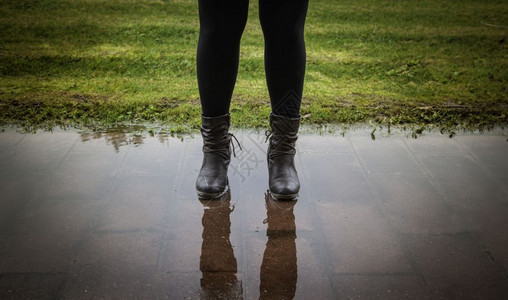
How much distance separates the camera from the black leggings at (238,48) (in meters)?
1.84

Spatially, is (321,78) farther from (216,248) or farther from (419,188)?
(216,248)

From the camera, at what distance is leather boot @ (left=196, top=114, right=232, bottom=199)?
204 centimetres

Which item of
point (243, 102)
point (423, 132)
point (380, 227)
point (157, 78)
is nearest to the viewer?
point (380, 227)

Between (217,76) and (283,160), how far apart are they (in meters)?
0.50

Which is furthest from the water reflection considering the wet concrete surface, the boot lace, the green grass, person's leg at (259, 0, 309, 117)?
person's leg at (259, 0, 309, 117)

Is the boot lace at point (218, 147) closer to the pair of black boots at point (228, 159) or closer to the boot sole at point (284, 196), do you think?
the pair of black boots at point (228, 159)

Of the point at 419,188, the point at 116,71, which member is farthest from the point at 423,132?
the point at 116,71

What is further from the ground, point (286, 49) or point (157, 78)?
point (286, 49)

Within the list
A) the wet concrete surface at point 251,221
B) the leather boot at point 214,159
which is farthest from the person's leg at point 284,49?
the wet concrete surface at point 251,221

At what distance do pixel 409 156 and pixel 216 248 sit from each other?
1.26 m

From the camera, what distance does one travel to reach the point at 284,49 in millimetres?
1926

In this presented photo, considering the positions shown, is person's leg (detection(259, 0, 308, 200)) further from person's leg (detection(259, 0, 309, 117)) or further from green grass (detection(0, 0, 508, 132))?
green grass (detection(0, 0, 508, 132))

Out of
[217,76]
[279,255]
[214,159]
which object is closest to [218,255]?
[279,255]

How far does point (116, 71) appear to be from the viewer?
371 cm
